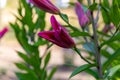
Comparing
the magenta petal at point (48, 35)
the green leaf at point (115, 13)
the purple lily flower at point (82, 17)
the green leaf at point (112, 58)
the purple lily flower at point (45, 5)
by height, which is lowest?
the magenta petal at point (48, 35)

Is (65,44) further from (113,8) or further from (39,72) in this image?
(39,72)

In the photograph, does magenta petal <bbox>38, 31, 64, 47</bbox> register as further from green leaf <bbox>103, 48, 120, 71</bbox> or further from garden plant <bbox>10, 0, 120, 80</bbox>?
A: green leaf <bbox>103, 48, 120, 71</bbox>

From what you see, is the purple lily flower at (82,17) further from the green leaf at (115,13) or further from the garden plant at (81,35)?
the green leaf at (115,13)

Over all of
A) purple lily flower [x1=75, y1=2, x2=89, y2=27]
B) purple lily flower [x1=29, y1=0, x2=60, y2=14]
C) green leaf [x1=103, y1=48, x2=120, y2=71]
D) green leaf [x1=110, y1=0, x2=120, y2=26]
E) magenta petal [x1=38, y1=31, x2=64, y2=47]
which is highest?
purple lily flower [x1=75, y1=2, x2=89, y2=27]

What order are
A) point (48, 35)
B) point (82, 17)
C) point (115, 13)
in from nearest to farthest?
point (48, 35), point (115, 13), point (82, 17)

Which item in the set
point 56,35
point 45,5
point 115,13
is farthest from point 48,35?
point 115,13

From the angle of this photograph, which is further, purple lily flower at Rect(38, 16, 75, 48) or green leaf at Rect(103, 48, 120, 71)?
green leaf at Rect(103, 48, 120, 71)

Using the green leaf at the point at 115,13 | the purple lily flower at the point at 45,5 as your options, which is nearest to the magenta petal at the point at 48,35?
the purple lily flower at the point at 45,5

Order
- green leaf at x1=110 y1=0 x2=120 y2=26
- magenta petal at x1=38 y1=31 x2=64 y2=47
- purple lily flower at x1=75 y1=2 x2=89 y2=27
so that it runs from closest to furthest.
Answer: magenta petal at x1=38 y1=31 x2=64 y2=47, green leaf at x1=110 y1=0 x2=120 y2=26, purple lily flower at x1=75 y1=2 x2=89 y2=27

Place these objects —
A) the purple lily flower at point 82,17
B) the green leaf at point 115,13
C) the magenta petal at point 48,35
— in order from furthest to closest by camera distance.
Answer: the purple lily flower at point 82,17
the green leaf at point 115,13
the magenta petal at point 48,35

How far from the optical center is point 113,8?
1334 millimetres

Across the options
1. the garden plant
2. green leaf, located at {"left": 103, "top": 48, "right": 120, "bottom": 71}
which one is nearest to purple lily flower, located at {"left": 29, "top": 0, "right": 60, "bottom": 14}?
the garden plant

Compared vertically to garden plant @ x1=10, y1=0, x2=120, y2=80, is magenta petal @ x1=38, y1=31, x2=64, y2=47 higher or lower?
lower

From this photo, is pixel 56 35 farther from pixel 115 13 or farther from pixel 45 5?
pixel 115 13
